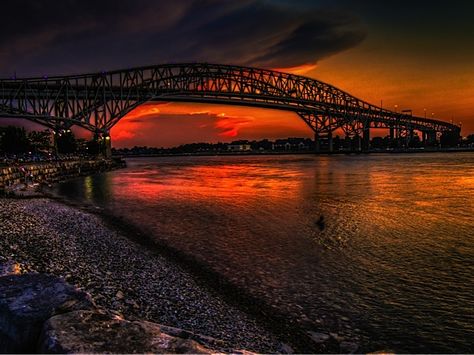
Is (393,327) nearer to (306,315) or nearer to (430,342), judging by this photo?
(430,342)

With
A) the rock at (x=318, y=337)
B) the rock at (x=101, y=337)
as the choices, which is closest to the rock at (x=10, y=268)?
the rock at (x=101, y=337)

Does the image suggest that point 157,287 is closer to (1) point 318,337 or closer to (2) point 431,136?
(1) point 318,337

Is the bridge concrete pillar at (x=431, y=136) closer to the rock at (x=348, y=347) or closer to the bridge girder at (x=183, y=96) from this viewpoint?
the bridge girder at (x=183, y=96)

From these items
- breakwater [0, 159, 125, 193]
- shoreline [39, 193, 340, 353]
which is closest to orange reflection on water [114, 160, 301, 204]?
breakwater [0, 159, 125, 193]

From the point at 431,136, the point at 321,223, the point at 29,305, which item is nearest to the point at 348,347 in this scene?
the point at 29,305

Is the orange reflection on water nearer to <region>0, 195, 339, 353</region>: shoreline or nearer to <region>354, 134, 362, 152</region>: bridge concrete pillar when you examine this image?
<region>0, 195, 339, 353</region>: shoreline

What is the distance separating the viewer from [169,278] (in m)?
7.65

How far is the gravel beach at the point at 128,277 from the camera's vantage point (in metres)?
5.46

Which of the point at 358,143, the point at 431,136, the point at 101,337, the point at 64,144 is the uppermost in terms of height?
the point at 431,136

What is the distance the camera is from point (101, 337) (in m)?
3.41

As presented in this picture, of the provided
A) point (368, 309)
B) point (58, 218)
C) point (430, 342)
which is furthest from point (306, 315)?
point (58, 218)

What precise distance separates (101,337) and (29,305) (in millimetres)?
969

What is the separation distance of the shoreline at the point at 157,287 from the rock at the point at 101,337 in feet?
4.08

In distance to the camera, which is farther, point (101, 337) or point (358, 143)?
point (358, 143)
